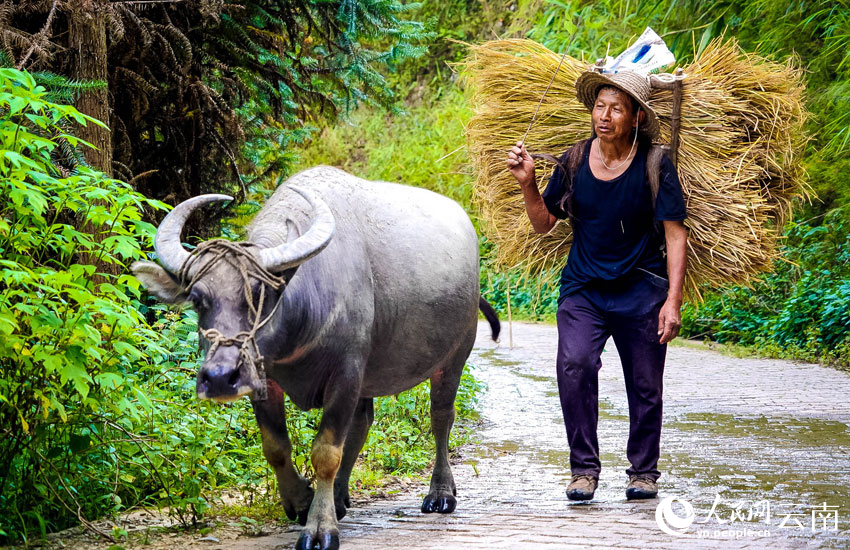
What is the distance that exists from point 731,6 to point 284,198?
734cm

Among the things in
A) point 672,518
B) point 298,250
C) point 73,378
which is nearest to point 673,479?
point 672,518

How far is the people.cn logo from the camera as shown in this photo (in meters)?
4.26

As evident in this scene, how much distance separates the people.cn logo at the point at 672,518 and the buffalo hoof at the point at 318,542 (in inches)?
57.7

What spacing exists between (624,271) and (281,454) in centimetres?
204

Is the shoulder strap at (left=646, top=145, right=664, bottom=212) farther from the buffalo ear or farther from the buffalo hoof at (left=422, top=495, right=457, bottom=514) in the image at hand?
the buffalo ear

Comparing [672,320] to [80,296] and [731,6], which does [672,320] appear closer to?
[80,296]

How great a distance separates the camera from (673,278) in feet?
16.4

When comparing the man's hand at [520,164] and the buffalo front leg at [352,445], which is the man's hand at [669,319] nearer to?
the man's hand at [520,164]

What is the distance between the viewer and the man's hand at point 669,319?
4945 millimetres

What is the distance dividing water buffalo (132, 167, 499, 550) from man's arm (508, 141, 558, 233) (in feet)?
1.58

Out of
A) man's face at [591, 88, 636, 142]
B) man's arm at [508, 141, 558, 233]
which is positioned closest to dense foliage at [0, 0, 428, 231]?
man's arm at [508, 141, 558, 233]

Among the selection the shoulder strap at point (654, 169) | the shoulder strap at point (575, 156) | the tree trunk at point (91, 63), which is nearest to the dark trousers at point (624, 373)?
the shoulder strap at point (654, 169)

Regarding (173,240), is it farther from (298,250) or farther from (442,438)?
(442,438)

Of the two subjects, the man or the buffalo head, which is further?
the man
